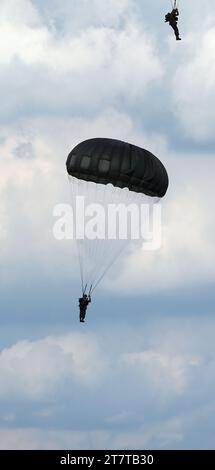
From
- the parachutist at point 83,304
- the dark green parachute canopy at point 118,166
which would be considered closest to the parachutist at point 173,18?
the dark green parachute canopy at point 118,166

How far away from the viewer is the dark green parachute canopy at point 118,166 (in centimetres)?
11200

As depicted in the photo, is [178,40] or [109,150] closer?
[178,40]

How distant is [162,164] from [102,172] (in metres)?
5.83

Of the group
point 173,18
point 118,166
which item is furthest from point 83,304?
point 173,18

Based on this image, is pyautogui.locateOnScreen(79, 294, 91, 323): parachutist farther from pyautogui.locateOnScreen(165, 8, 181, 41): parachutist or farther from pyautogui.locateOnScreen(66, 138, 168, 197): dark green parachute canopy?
pyautogui.locateOnScreen(165, 8, 181, 41): parachutist

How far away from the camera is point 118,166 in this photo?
367 feet

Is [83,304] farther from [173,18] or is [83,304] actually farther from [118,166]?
[173,18]

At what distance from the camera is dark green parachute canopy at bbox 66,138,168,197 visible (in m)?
112

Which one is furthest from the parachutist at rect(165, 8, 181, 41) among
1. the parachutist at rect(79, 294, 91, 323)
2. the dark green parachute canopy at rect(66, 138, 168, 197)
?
the parachutist at rect(79, 294, 91, 323)

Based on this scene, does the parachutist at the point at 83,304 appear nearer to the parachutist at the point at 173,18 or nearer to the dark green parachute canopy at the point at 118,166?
the dark green parachute canopy at the point at 118,166
